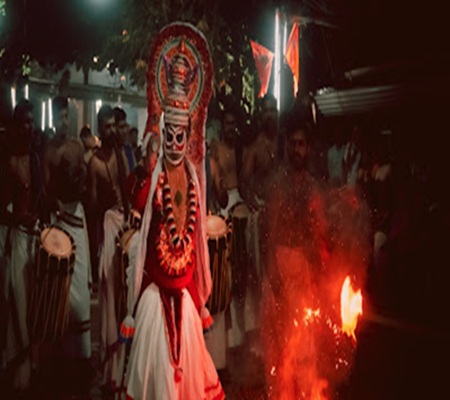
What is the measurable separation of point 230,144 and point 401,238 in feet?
19.3

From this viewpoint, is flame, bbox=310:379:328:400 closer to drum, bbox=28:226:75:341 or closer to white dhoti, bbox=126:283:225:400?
white dhoti, bbox=126:283:225:400

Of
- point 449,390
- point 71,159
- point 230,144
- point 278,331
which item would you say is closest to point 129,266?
point 71,159

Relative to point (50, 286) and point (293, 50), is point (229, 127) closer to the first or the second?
point (293, 50)

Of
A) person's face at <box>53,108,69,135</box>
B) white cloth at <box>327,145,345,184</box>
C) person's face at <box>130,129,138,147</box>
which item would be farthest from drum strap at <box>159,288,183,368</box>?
white cloth at <box>327,145,345,184</box>

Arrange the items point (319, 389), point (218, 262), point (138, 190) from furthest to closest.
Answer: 1. point (319, 389)
2. point (218, 262)
3. point (138, 190)

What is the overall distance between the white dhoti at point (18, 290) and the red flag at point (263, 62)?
3.52m

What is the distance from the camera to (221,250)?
26.6ft

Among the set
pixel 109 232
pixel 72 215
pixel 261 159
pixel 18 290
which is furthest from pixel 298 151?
pixel 18 290

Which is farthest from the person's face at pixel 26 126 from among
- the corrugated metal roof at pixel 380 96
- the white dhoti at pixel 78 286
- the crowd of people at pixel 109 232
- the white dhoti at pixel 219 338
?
the corrugated metal roof at pixel 380 96

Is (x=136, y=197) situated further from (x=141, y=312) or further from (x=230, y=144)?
(x=230, y=144)

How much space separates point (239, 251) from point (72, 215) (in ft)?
8.48

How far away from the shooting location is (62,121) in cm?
654

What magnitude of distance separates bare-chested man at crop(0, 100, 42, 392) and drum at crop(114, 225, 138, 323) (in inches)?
31.4

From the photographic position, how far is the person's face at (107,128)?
678 cm
